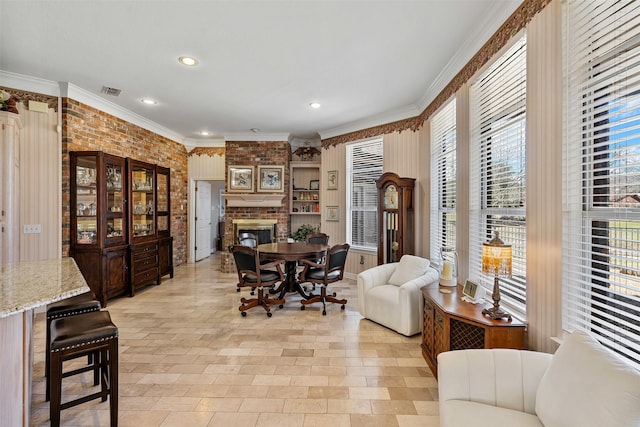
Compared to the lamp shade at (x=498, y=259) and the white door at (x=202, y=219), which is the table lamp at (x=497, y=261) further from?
the white door at (x=202, y=219)

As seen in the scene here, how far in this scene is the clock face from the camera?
166 inches

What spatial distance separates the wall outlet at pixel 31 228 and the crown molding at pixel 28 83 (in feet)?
5.44

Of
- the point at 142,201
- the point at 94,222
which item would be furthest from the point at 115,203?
the point at 142,201

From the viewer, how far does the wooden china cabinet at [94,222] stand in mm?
3887

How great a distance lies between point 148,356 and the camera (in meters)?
2.68

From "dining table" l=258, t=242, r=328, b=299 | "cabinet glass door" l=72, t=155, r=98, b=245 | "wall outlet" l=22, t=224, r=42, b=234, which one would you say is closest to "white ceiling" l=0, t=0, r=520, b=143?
"cabinet glass door" l=72, t=155, r=98, b=245

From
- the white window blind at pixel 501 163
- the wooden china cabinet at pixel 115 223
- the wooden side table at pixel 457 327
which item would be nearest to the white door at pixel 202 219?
the wooden china cabinet at pixel 115 223

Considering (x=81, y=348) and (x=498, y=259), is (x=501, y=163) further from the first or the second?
(x=81, y=348)

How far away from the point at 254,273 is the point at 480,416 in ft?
A: 9.14

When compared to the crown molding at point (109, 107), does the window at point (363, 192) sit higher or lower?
lower

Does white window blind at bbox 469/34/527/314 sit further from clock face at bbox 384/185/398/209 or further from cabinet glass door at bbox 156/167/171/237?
cabinet glass door at bbox 156/167/171/237

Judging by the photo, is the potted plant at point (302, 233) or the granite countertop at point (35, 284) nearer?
the granite countertop at point (35, 284)

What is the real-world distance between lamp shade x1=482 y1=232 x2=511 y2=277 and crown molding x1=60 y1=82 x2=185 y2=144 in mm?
5014

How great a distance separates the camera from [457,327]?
220 centimetres
